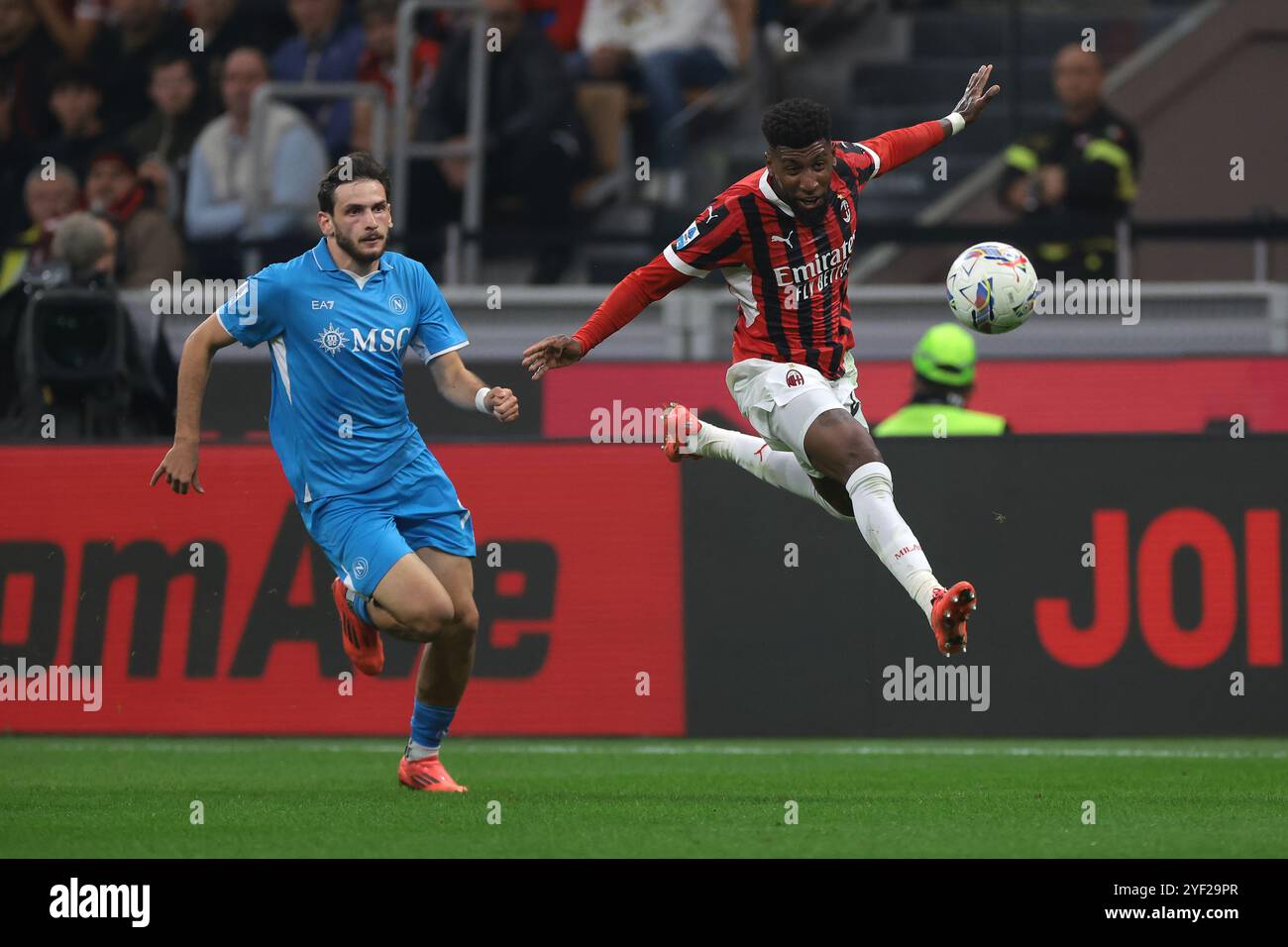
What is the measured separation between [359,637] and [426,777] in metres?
0.59

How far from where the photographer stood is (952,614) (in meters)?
8.00

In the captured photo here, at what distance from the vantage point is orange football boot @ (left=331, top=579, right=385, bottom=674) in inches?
346

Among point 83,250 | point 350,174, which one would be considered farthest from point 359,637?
point 83,250

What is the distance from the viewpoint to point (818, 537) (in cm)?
1126

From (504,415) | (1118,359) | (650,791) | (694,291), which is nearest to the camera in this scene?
(504,415)

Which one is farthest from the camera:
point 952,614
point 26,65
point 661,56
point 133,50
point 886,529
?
point 26,65

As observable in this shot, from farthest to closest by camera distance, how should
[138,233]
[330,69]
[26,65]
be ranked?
[26,65] → [330,69] → [138,233]

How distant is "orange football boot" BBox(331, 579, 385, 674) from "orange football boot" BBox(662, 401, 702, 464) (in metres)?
1.50

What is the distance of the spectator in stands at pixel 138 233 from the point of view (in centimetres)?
1495

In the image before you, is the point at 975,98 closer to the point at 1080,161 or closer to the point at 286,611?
the point at 286,611

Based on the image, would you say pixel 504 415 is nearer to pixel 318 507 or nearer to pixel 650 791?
pixel 318 507

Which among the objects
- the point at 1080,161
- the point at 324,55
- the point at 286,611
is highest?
the point at 324,55

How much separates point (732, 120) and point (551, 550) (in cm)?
636

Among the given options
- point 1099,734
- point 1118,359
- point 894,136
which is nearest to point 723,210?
point 894,136
